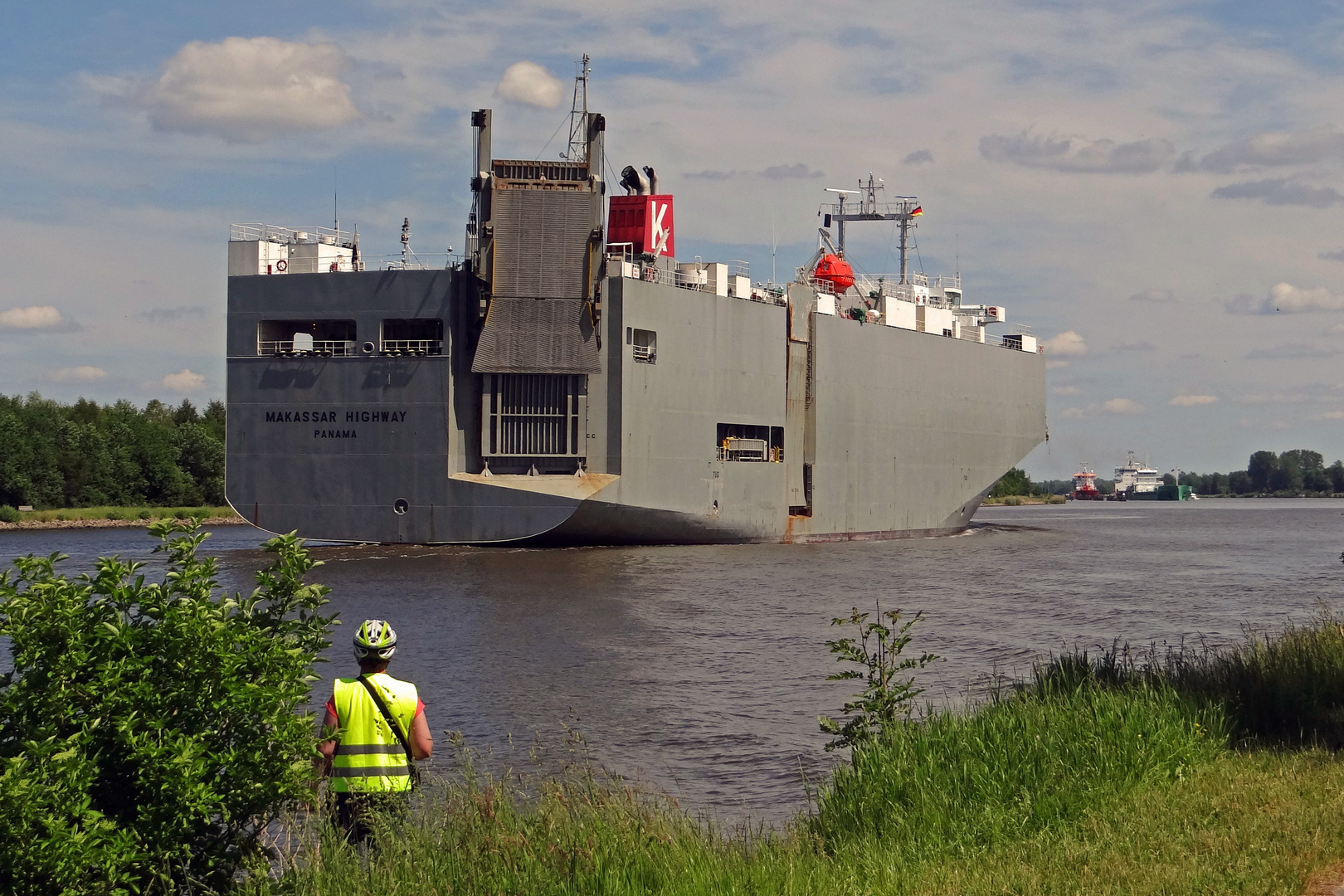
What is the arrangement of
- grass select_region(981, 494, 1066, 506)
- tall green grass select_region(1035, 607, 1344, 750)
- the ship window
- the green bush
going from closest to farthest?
1. the green bush
2. tall green grass select_region(1035, 607, 1344, 750)
3. the ship window
4. grass select_region(981, 494, 1066, 506)

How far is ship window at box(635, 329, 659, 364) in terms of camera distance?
112 ft

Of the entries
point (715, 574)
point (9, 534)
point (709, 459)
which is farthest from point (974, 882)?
point (9, 534)

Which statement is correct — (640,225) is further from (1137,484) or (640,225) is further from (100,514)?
(1137,484)

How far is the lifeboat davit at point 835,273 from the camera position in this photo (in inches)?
1832

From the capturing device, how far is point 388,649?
6.58 meters

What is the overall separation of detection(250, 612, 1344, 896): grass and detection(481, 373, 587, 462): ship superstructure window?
22.2 meters

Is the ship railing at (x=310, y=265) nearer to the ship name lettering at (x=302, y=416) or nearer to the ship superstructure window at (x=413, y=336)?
the ship superstructure window at (x=413, y=336)

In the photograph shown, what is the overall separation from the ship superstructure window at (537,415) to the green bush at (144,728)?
83.1ft

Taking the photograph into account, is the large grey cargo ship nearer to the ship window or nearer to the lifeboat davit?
the ship window

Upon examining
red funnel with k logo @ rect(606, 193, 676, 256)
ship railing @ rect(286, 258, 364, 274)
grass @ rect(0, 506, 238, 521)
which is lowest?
grass @ rect(0, 506, 238, 521)

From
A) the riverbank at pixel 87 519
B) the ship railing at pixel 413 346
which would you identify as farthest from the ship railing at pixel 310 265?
the riverbank at pixel 87 519

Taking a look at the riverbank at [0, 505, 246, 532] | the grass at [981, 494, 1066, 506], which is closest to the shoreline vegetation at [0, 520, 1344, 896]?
the riverbank at [0, 505, 246, 532]

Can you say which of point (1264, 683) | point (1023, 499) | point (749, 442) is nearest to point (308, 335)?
point (749, 442)

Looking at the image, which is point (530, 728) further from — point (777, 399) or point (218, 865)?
point (777, 399)
